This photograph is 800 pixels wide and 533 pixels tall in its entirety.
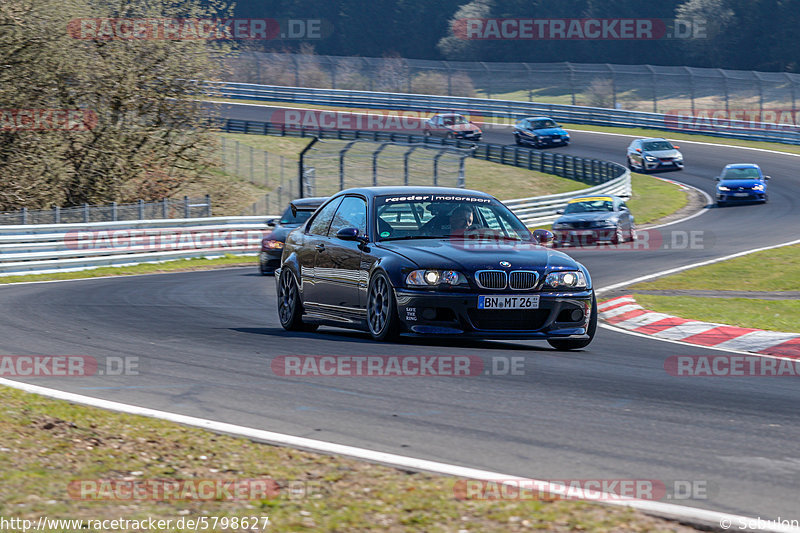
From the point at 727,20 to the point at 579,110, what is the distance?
21.1m

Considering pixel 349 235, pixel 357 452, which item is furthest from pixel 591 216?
pixel 357 452

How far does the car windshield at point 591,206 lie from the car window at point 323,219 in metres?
17.5

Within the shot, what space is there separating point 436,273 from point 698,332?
391 cm

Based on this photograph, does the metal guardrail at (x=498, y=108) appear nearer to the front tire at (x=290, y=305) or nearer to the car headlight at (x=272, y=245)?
the car headlight at (x=272, y=245)

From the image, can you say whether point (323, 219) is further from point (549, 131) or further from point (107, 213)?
point (549, 131)

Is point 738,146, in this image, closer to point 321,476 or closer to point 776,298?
point 776,298

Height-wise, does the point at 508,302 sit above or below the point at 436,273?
below

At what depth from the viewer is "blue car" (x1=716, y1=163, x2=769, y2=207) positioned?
36.1 metres

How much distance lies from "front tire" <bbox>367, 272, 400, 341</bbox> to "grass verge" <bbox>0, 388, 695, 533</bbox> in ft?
11.2

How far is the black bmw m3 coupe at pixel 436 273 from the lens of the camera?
30.4ft

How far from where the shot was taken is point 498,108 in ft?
211

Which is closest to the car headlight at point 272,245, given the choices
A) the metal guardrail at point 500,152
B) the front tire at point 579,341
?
the front tire at point 579,341

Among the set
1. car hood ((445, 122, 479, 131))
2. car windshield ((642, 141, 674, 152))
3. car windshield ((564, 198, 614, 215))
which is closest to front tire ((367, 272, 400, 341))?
car windshield ((564, 198, 614, 215))

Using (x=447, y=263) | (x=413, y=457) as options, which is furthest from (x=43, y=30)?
(x=413, y=457)
